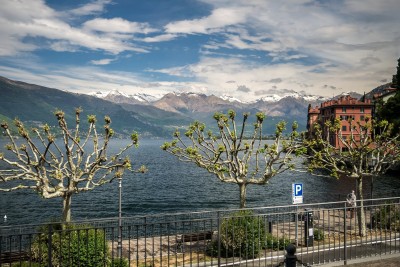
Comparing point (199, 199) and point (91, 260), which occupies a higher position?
point (91, 260)

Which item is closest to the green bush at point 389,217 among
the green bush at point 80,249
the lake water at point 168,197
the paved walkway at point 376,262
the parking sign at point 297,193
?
the paved walkway at point 376,262

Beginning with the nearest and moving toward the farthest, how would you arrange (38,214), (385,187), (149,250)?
(149,250) → (38,214) → (385,187)

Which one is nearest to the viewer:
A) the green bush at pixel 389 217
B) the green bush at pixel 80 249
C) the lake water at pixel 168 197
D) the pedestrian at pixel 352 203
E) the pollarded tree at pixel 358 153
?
the green bush at pixel 80 249

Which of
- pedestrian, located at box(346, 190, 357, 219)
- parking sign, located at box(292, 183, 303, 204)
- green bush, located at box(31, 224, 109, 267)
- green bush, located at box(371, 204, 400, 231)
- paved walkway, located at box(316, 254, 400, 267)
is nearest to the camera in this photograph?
paved walkway, located at box(316, 254, 400, 267)

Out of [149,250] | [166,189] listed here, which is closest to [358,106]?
[166,189]

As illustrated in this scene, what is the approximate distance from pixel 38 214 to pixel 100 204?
922cm

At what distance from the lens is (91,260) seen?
40.0ft

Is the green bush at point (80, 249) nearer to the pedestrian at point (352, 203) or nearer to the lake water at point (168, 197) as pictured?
the pedestrian at point (352, 203)

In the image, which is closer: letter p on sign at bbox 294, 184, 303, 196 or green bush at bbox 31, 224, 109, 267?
green bush at bbox 31, 224, 109, 267

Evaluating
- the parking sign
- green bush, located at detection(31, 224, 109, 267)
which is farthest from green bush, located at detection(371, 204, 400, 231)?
green bush, located at detection(31, 224, 109, 267)

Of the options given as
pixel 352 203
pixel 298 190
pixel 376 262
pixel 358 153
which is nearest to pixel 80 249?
pixel 376 262

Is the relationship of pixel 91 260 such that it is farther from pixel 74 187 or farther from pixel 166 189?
pixel 166 189

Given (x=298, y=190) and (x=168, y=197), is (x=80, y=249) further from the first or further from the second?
→ (x=168, y=197)

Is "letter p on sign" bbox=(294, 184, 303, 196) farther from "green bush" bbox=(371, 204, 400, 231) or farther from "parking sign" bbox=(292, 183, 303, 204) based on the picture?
"green bush" bbox=(371, 204, 400, 231)
